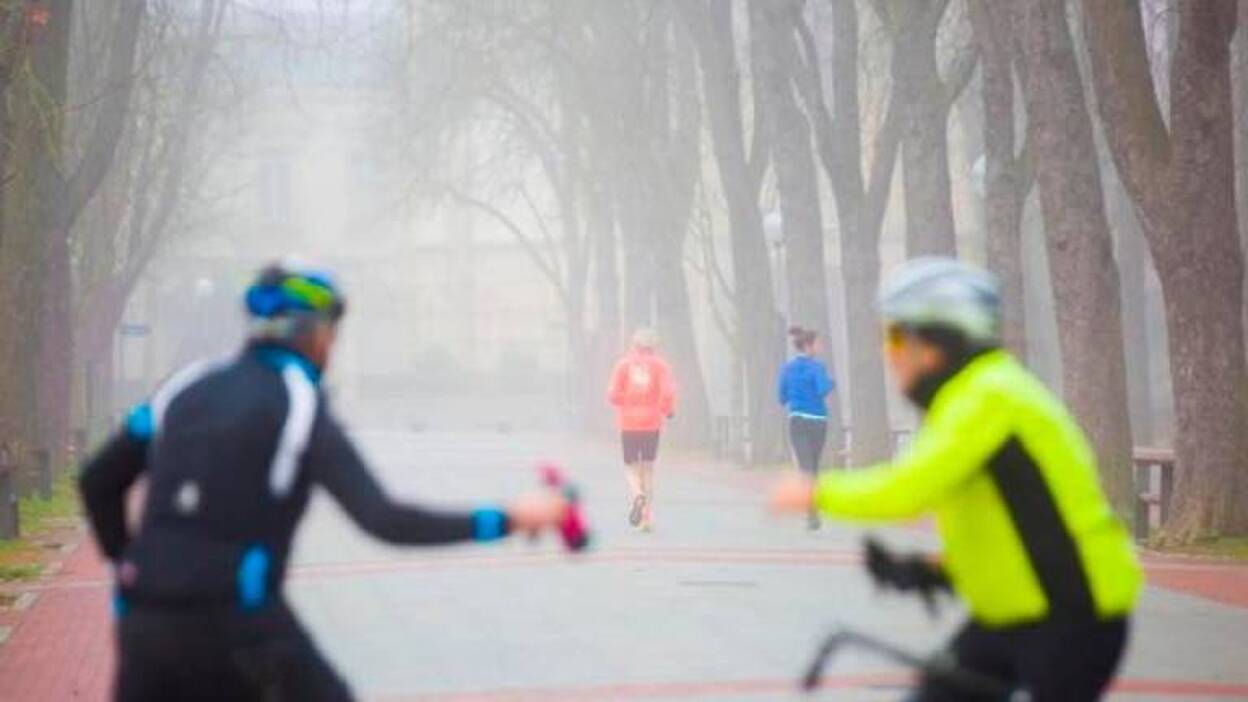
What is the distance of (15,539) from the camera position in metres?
24.8

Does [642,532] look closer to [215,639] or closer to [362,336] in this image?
[215,639]

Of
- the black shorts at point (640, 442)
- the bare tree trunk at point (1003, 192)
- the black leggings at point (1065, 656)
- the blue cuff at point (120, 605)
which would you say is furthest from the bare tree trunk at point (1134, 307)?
the blue cuff at point (120, 605)

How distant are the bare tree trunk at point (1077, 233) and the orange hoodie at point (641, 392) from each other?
356 cm

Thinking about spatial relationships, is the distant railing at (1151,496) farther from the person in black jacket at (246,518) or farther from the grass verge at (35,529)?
the person in black jacket at (246,518)

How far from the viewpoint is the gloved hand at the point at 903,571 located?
624 cm

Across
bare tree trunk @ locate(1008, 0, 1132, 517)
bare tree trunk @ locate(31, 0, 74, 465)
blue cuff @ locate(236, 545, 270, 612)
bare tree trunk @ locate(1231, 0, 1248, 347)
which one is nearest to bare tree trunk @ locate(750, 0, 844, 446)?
bare tree trunk @ locate(1231, 0, 1248, 347)

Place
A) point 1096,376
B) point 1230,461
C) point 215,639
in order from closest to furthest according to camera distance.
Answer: point 215,639 < point 1230,461 < point 1096,376

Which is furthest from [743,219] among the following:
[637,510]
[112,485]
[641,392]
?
[112,485]

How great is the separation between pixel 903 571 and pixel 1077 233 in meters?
17.4

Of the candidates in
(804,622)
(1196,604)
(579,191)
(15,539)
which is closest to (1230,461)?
(1196,604)

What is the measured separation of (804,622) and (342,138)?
9472 cm

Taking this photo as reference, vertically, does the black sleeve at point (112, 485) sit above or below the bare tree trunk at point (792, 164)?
below

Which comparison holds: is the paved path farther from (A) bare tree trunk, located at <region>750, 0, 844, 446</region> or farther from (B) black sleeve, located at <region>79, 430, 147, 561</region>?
(A) bare tree trunk, located at <region>750, 0, 844, 446</region>

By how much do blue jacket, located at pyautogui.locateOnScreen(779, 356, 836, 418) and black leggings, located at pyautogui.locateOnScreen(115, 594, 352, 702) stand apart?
1810cm
